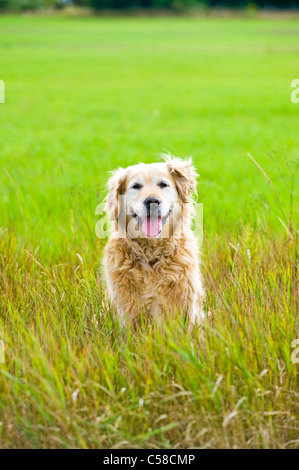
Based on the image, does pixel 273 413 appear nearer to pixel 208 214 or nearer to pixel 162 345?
pixel 162 345

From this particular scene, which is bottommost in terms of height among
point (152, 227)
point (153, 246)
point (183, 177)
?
point (153, 246)

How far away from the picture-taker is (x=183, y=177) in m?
3.68

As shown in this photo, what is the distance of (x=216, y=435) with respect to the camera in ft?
7.80

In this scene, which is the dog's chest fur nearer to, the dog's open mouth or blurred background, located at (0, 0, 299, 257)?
the dog's open mouth

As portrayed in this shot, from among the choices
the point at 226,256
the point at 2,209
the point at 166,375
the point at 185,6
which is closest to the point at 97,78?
the point at 2,209

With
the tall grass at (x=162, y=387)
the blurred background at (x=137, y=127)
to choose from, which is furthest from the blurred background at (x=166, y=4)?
the tall grass at (x=162, y=387)

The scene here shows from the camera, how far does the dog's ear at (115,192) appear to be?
3678mm

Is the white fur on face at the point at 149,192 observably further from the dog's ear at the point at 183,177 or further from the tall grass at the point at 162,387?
the tall grass at the point at 162,387

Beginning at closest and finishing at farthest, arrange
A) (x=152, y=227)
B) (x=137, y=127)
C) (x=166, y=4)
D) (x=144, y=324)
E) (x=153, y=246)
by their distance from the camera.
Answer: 1. (x=144, y=324)
2. (x=152, y=227)
3. (x=153, y=246)
4. (x=137, y=127)
5. (x=166, y=4)

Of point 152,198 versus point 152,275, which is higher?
point 152,198

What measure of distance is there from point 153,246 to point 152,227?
0.17m

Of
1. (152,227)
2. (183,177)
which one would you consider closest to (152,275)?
(152,227)

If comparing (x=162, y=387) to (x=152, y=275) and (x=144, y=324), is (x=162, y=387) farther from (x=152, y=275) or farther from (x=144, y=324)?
(x=152, y=275)

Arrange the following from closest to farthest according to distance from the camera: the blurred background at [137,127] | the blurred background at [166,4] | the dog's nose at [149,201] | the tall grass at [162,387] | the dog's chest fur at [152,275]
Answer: the tall grass at [162,387]
the dog's nose at [149,201]
the dog's chest fur at [152,275]
the blurred background at [137,127]
the blurred background at [166,4]
